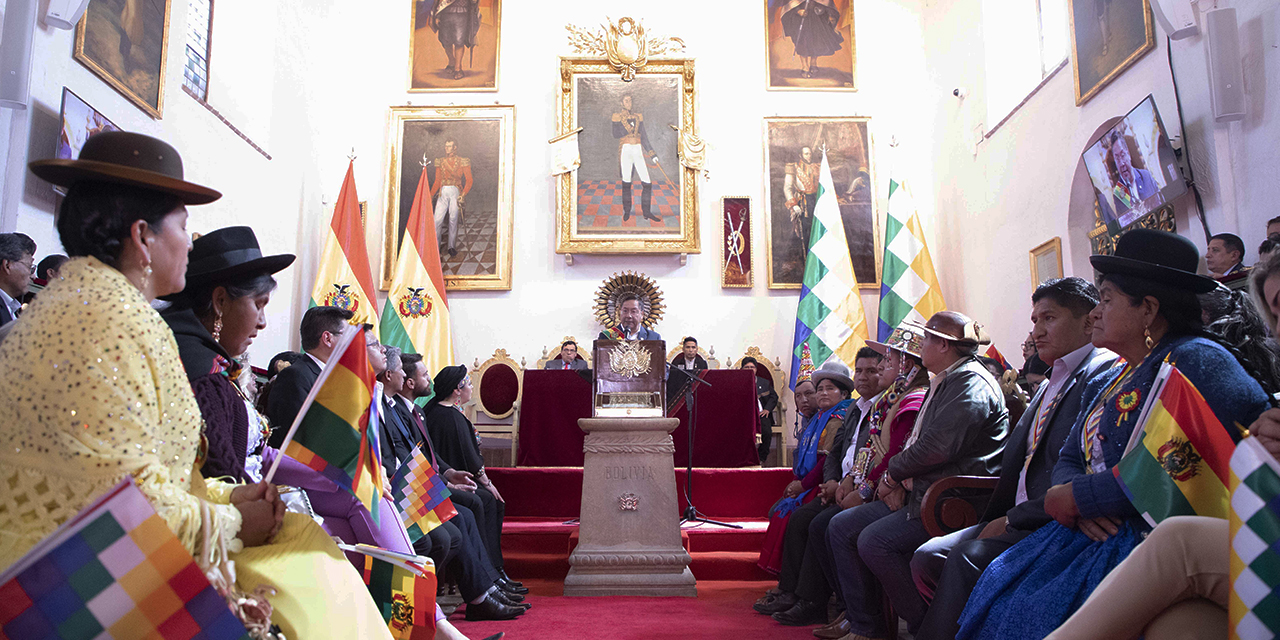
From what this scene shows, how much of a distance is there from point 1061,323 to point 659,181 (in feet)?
24.0

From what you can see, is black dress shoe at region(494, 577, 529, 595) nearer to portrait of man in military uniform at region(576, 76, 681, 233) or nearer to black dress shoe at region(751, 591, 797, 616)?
black dress shoe at region(751, 591, 797, 616)

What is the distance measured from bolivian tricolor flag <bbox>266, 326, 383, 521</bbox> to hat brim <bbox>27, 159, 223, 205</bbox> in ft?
1.29

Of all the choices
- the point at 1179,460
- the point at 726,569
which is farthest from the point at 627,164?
the point at 1179,460

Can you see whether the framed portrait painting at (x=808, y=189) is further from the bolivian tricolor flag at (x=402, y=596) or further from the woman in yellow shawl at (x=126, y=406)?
the woman in yellow shawl at (x=126, y=406)

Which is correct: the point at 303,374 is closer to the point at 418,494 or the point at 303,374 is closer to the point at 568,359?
the point at 418,494

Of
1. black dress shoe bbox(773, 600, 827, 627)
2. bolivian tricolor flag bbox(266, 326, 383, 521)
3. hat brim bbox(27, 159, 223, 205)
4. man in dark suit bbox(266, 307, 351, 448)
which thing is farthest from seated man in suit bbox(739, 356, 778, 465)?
hat brim bbox(27, 159, 223, 205)

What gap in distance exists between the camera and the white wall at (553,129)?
30.3 ft

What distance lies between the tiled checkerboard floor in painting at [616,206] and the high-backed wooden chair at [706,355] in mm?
1458

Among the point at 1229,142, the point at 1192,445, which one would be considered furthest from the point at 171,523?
the point at 1229,142

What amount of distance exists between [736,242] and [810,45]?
2615 millimetres

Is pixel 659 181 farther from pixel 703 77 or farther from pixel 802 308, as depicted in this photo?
pixel 802 308

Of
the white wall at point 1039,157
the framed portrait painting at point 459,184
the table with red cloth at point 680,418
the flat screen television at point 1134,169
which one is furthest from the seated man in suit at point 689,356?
the flat screen television at point 1134,169

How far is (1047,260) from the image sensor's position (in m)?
7.32

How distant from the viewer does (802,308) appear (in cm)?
904
